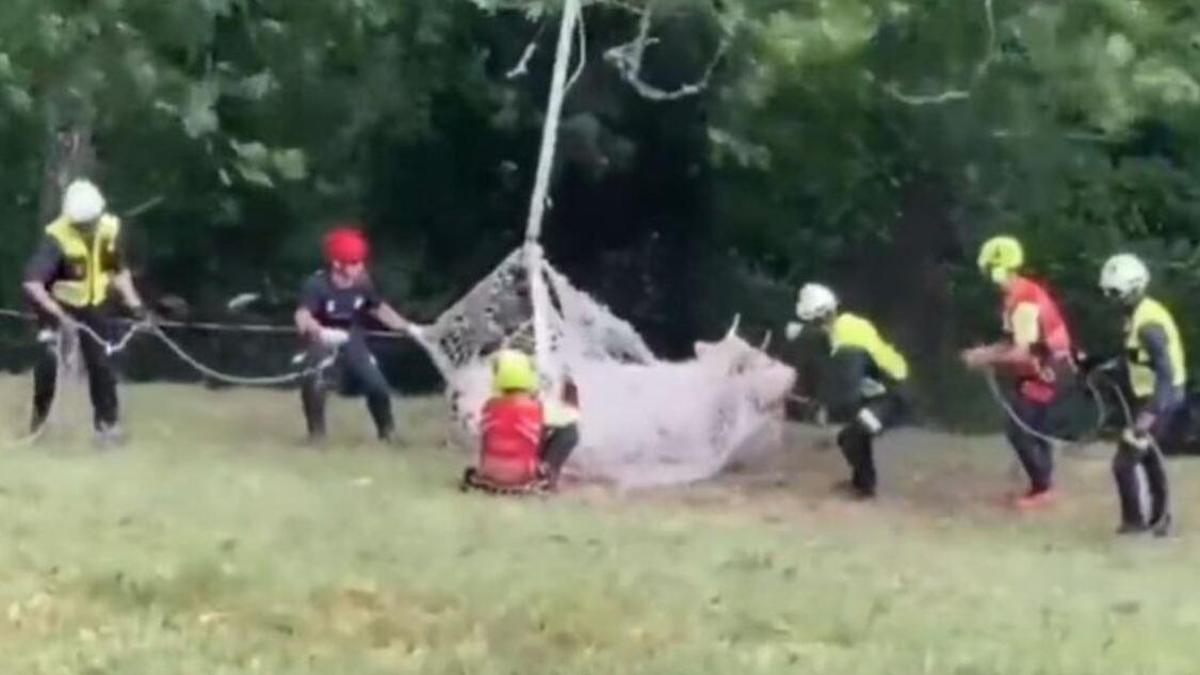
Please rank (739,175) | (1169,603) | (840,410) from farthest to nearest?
(739,175) → (840,410) → (1169,603)

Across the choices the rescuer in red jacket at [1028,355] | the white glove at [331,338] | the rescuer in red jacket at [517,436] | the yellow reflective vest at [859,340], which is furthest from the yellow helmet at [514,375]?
the rescuer in red jacket at [1028,355]

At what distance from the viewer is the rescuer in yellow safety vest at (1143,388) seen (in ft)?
48.8

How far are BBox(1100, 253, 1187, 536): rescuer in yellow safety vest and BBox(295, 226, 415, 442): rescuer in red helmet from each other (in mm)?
4960

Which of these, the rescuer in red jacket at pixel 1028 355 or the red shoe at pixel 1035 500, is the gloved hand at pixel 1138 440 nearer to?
the rescuer in red jacket at pixel 1028 355

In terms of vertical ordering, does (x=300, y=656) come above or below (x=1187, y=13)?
below

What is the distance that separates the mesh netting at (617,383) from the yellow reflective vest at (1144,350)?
299cm

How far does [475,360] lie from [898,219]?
9.99 metres

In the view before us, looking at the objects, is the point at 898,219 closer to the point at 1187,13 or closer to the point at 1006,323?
the point at 1187,13

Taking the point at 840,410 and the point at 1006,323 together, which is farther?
the point at 840,410

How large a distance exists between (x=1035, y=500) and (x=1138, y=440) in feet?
5.15

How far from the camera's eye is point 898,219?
27.1 m

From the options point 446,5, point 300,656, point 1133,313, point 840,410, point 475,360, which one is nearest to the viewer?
point 300,656

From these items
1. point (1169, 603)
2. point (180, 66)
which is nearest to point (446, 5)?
point (180, 66)

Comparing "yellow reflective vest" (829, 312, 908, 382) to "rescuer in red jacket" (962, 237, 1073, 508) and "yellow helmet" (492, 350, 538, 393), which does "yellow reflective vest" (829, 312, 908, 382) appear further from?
"yellow helmet" (492, 350, 538, 393)
